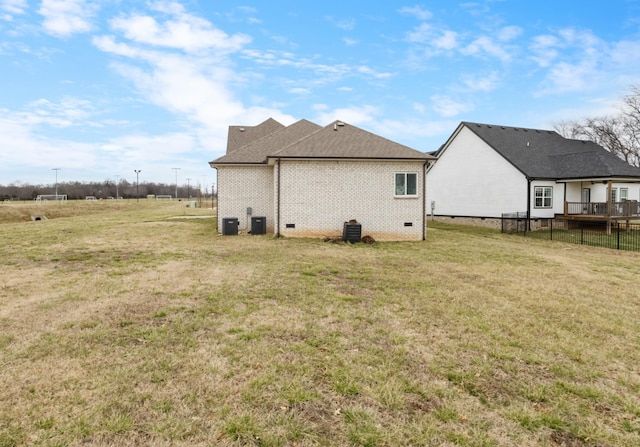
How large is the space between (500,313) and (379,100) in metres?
22.7

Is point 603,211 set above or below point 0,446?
above

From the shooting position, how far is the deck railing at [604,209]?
20.3m

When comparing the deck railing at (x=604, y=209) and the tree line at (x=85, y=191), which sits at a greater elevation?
the tree line at (x=85, y=191)

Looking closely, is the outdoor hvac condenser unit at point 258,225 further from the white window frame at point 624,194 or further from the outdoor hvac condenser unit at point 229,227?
the white window frame at point 624,194

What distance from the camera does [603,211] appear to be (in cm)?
2136

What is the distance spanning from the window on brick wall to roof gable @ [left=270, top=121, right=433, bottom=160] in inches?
30.6

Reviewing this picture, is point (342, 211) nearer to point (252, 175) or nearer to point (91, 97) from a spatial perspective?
point (252, 175)

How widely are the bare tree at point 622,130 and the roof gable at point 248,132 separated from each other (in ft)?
132

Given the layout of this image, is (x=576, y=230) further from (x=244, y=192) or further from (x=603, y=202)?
(x=244, y=192)

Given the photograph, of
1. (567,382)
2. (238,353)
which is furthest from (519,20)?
(238,353)

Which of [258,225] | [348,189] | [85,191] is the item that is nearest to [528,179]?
[348,189]

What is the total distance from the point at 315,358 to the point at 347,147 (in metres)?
12.8

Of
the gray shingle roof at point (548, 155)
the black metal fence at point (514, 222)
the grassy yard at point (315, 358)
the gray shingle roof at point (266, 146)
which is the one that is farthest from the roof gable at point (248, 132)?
the black metal fence at point (514, 222)

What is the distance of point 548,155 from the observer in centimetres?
2545
